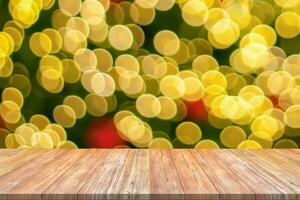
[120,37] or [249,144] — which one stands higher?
[120,37]

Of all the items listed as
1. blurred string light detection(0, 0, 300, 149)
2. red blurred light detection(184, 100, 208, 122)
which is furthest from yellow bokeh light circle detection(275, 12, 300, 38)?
red blurred light detection(184, 100, 208, 122)

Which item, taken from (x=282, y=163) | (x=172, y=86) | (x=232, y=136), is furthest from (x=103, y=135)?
(x=282, y=163)

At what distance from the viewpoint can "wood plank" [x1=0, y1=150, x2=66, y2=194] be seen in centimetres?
86

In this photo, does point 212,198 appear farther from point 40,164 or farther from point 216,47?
point 216,47

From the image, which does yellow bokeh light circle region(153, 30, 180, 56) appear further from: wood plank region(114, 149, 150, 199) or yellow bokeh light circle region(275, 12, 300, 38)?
wood plank region(114, 149, 150, 199)

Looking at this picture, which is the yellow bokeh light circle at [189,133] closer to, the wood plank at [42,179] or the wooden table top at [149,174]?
the wooden table top at [149,174]

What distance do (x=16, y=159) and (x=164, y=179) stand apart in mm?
405

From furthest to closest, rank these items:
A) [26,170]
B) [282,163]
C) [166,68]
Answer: [166,68], [282,163], [26,170]

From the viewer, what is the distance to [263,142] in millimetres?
1780

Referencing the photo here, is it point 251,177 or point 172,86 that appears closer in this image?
point 251,177

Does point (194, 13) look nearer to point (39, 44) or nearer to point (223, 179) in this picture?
point (39, 44)

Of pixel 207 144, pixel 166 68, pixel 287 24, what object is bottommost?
pixel 207 144

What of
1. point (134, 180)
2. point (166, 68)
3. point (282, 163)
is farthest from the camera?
point (166, 68)

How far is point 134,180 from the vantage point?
891 millimetres
